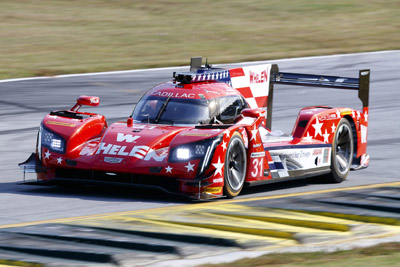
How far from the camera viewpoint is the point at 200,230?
734 centimetres

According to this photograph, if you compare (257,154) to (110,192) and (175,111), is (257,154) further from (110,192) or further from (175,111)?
(110,192)

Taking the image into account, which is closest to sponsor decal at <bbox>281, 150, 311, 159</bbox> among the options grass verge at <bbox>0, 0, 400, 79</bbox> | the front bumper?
the front bumper

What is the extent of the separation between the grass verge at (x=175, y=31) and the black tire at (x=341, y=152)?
38.1ft

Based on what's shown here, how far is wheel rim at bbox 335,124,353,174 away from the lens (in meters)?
11.1

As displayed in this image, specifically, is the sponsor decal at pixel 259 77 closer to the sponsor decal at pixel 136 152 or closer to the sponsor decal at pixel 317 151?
the sponsor decal at pixel 317 151

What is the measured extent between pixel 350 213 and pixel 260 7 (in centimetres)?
2736

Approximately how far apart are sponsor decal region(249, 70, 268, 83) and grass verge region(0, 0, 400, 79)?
9802 millimetres

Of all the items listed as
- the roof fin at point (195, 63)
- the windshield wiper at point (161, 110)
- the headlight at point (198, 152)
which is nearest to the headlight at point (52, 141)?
the windshield wiper at point (161, 110)

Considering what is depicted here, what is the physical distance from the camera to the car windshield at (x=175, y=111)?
981cm

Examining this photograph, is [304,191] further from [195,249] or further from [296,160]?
[195,249]

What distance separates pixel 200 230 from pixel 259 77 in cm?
556

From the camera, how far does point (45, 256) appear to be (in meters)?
6.31

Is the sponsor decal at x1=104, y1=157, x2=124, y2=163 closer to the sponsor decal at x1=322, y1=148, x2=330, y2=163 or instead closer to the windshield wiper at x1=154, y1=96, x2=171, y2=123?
the windshield wiper at x1=154, y1=96, x2=171, y2=123

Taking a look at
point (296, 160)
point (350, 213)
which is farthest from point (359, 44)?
point (350, 213)
